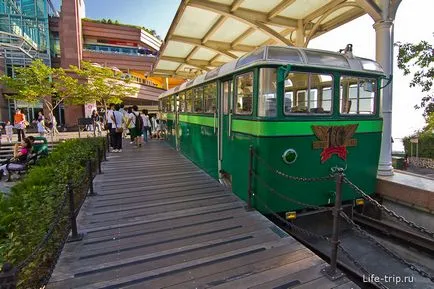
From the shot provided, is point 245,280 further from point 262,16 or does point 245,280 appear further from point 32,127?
point 32,127

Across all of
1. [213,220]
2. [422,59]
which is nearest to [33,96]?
[213,220]

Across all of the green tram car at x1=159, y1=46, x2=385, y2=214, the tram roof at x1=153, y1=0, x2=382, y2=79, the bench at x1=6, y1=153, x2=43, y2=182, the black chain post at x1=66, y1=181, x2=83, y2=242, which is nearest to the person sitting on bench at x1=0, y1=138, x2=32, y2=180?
the bench at x1=6, y1=153, x2=43, y2=182

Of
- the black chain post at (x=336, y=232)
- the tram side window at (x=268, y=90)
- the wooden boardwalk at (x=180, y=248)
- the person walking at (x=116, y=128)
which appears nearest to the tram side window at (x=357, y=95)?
the tram side window at (x=268, y=90)

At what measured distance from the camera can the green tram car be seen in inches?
181

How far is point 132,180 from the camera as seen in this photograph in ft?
23.8

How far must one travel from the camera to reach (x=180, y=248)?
3.83m

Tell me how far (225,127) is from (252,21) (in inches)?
211

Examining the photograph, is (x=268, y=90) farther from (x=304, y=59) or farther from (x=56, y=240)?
(x=56, y=240)

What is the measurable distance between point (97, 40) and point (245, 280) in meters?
40.7

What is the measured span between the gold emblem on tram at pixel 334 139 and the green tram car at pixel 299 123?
18 mm

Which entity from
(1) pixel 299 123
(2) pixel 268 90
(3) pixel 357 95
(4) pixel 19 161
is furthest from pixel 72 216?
(4) pixel 19 161

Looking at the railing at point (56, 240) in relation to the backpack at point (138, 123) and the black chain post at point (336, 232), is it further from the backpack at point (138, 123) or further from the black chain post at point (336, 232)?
the backpack at point (138, 123)

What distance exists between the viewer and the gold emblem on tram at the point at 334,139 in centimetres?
490

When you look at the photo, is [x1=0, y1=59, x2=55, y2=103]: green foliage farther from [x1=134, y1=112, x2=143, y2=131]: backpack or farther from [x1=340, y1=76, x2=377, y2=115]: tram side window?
[x1=340, y1=76, x2=377, y2=115]: tram side window
